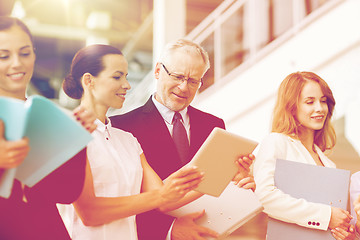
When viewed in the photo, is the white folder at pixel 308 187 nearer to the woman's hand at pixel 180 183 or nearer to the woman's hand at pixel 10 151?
the woman's hand at pixel 180 183

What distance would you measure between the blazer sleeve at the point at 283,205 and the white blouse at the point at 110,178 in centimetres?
57

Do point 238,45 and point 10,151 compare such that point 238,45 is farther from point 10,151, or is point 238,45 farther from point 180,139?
point 10,151

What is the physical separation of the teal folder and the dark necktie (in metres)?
0.77

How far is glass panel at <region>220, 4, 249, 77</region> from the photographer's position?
138 inches

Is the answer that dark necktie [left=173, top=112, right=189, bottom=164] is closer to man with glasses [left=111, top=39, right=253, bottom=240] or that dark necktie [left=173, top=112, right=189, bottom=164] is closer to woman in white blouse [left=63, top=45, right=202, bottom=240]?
man with glasses [left=111, top=39, right=253, bottom=240]

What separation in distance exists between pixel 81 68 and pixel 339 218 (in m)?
1.15

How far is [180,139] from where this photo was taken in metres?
1.74

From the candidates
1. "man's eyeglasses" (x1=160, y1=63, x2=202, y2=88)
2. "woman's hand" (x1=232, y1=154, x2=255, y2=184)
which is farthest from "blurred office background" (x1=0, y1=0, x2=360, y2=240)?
"woman's hand" (x1=232, y1=154, x2=255, y2=184)

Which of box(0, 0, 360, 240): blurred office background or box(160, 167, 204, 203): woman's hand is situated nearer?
box(160, 167, 204, 203): woman's hand

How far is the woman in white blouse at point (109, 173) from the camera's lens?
1241 mm

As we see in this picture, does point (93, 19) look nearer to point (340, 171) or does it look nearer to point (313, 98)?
point (313, 98)

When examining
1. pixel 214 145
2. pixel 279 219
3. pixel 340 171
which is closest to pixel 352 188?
pixel 340 171

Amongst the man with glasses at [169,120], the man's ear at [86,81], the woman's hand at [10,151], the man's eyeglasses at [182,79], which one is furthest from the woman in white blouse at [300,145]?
the woman's hand at [10,151]

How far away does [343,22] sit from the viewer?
8.98ft
